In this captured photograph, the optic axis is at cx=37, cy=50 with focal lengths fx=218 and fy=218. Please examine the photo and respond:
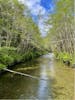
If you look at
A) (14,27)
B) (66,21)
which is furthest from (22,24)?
(66,21)

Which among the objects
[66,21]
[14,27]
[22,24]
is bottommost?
[14,27]

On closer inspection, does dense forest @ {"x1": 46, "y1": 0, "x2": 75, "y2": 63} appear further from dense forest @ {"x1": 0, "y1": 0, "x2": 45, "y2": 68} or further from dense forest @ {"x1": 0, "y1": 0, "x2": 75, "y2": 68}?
dense forest @ {"x1": 0, "y1": 0, "x2": 45, "y2": 68}

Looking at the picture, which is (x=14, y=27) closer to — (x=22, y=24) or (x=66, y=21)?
(x=22, y=24)

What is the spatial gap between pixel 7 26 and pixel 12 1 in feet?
13.3

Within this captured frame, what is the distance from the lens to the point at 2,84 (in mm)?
17656

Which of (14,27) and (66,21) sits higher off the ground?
(66,21)

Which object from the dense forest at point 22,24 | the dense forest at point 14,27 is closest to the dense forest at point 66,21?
the dense forest at point 22,24

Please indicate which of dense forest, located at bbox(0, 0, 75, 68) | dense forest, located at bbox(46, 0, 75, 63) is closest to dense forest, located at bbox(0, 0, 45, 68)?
dense forest, located at bbox(0, 0, 75, 68)

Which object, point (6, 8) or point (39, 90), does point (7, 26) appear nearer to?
point (6, 8)

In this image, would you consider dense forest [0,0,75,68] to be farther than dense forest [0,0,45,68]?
No

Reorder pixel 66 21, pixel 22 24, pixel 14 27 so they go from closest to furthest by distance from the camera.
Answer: pixel 66 21 < pixel 14 27 < pixel 22 24

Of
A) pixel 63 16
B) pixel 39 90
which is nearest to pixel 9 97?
pixel 39 90

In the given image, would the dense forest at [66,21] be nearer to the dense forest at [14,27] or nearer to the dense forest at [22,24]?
the dense forest at [22,24]

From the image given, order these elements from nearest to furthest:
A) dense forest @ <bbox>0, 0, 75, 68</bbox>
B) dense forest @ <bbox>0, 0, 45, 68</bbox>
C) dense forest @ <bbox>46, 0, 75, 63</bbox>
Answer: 1. dense forest @ <bbox>46, 0, 75, 63</bbox>
2. dense forest @ <bbox>0, 0, 75, 68</bbox>
3. dense forest @ <bbox>0, 0, 45, 68</bbox>
